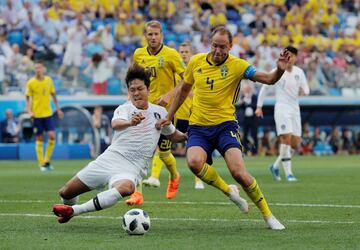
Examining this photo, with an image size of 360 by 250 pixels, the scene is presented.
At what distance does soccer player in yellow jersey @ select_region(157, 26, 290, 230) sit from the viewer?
11047mm

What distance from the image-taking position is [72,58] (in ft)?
99.0

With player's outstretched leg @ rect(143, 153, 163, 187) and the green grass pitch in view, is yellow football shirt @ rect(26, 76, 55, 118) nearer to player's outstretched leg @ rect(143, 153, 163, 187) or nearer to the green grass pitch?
the green grass pitch

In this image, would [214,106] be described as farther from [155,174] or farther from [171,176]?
[155,174]

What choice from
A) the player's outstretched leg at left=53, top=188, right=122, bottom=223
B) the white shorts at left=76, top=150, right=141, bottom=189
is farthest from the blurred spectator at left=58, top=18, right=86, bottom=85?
the player's outstretched leg at left=53, top=188, right=122, bottom=223

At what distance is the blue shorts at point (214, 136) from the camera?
443 inches

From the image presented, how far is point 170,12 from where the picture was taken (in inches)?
1356

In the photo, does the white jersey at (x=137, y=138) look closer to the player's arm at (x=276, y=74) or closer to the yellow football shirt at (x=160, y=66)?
the player's arm at (x=276, y=74)

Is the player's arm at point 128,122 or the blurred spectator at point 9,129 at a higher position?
the player's arm at point 128,122

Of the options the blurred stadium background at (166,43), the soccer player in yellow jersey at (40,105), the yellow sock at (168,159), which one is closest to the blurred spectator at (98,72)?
the blurred stadium background at (166,43)

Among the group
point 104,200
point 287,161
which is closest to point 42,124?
point 287,161

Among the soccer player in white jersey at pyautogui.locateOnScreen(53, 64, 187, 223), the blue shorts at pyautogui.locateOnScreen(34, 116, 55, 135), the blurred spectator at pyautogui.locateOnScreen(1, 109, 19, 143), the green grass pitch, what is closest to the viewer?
the green grass pitch

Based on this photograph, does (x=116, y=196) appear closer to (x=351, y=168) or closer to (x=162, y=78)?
(x=162, y=78)

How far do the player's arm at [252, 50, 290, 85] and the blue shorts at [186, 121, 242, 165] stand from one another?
737 millimetres

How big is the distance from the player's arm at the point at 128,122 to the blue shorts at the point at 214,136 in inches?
42.5
